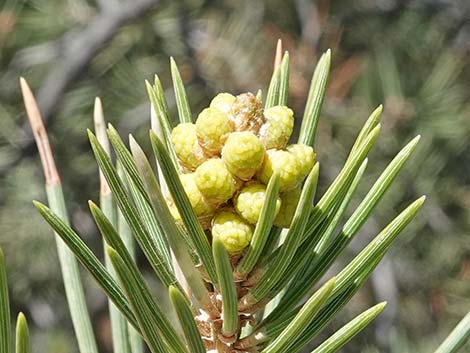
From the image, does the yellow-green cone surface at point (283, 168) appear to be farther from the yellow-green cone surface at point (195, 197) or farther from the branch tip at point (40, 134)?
the branch tip at point (40, 134)

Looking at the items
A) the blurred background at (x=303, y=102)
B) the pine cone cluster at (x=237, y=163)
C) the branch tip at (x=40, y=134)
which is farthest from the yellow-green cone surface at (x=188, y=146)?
the blurred background at (x=303, y=102)

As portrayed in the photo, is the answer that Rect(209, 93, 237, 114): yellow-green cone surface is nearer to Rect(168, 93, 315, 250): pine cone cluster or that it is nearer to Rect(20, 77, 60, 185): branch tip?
Rect(168, 93, 315, 250): pine cone cluster

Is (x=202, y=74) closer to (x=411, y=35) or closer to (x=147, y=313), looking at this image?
(x=411, y=35)

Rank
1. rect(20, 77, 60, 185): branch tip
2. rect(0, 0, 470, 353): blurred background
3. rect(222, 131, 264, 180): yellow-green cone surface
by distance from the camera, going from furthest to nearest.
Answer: rect(0, 0, 470, 353): blurred background → rect(20, 77, 60, 185): branch tip → rect(222, 131, 264, 180): yellow-green cone surface

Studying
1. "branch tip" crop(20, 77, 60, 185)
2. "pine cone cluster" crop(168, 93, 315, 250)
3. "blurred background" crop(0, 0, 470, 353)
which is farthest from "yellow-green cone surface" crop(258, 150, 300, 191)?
"blurred background" crop(0, 0, 470, 353)

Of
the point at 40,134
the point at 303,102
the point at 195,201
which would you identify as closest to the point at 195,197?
the point at 195,201

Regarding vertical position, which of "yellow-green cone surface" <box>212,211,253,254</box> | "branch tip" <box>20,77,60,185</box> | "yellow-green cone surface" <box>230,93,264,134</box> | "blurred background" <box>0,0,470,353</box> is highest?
"blurred background" <box>0,0,470,353</box>

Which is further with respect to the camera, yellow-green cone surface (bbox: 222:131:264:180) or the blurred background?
the blurred background

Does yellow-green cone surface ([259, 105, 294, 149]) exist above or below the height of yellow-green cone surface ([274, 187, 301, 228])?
above
